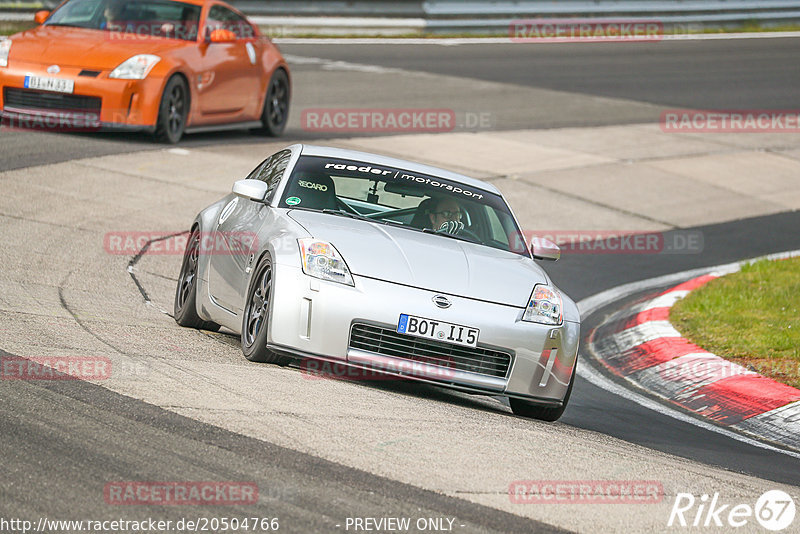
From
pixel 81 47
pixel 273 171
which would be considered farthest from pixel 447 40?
pixel 273 171

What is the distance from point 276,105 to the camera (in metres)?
17.1

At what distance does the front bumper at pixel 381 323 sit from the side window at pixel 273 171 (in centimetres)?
132

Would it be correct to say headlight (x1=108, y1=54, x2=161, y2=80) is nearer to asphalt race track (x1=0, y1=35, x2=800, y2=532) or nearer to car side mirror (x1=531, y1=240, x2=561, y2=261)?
asphalt race track (x1=0, y1=35, x2=800, y2=532)

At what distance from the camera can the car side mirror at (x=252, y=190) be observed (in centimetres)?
786

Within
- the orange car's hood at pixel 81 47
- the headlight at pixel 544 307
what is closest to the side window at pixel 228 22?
the orange car's hood at pixel 81 47

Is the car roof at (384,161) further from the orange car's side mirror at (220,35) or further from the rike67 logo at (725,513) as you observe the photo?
the orange car's side mirror at (220,35)

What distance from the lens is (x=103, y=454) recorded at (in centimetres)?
500

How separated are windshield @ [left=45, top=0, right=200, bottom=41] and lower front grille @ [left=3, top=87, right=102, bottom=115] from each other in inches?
49.1

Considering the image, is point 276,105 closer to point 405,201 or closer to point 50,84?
point 50,84

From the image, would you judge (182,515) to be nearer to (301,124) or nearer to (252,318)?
(252,318)

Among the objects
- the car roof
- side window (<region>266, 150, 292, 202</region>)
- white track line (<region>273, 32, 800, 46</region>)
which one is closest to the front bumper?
side window (<region>266, 150, 292, 202</region>)

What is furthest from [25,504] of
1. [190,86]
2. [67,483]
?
[190,86]

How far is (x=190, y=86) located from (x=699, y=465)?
9.93 m

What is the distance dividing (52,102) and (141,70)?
101cm
